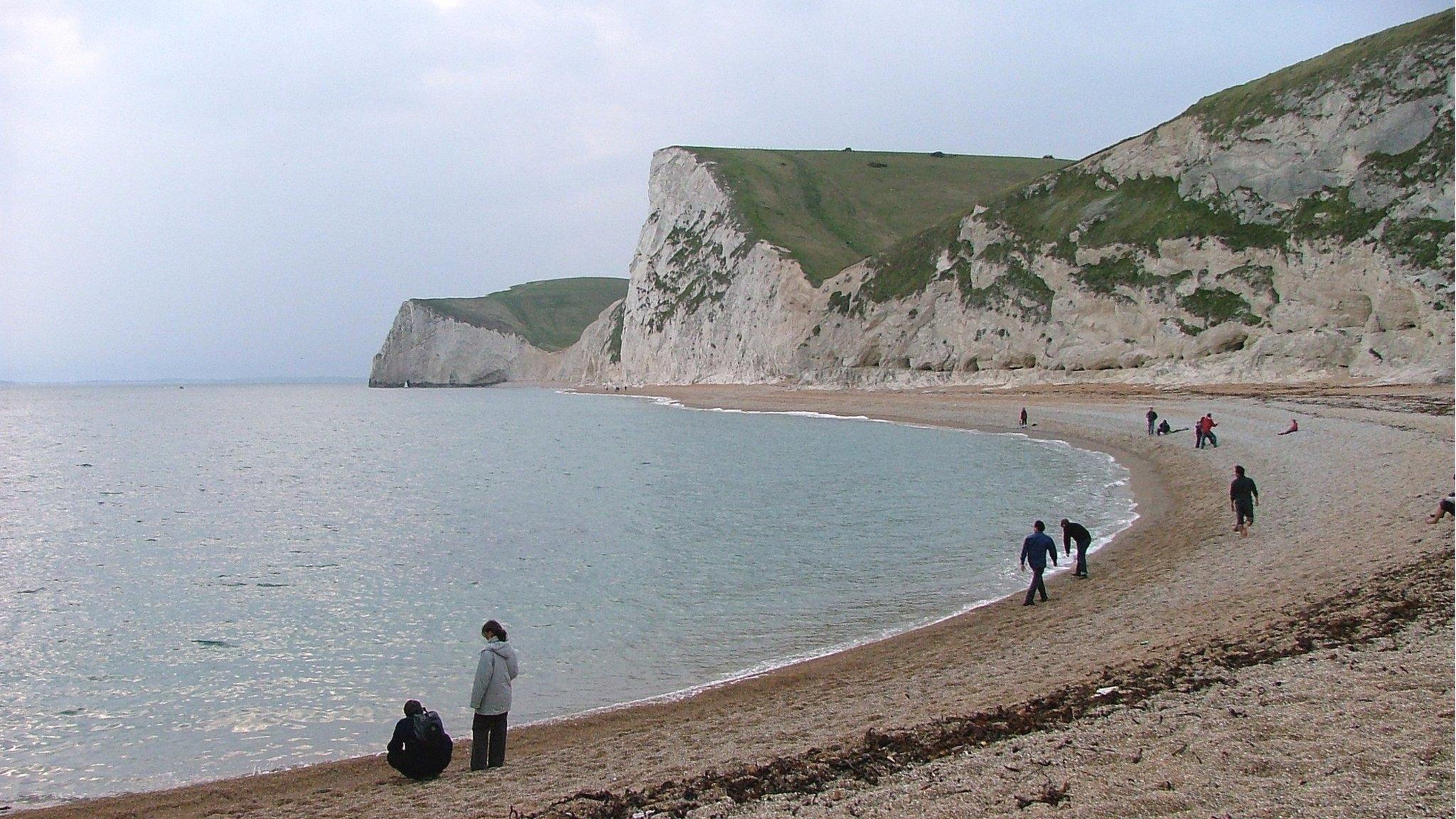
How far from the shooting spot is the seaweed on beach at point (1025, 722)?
6.69 metres

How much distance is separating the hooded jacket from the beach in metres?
0.57

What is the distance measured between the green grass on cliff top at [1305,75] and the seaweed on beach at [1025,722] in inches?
2041

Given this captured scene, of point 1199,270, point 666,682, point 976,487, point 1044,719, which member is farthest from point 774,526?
point 1199,270

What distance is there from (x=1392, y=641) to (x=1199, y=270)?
1998 inches

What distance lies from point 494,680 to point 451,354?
179367mm

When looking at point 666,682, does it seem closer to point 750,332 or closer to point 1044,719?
point 1044,719

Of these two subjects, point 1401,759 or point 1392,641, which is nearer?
point 1401,759

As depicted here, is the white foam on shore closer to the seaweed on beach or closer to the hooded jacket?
the hooded jacket

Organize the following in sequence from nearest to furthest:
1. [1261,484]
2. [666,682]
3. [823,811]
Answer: [823,811], [666,682], [1261,484]

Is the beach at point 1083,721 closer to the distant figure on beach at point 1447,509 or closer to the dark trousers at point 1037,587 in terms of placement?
the distant figure on beach at point 1447,509

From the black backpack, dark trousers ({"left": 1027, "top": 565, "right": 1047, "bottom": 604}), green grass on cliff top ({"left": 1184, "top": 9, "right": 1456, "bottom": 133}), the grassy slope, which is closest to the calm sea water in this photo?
dark trousers ({"left": 1027, "top": 565, "right": 1047, "bottom": 604})

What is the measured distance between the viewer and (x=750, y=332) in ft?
315

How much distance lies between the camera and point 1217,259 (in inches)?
2068

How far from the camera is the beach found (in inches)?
226
